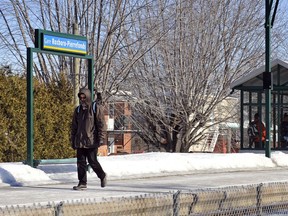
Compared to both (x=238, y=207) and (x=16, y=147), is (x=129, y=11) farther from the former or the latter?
(x=238, y=207)

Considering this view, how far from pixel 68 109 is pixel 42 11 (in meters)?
5.93

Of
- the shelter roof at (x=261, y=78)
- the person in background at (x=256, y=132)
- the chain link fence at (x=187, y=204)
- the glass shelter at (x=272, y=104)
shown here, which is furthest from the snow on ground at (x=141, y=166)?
the shelter roof at (x=261, y=78)

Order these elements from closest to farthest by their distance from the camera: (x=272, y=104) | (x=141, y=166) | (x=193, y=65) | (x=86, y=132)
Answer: (x=86, y=132) → (x=141, y=166) → (x=272, y=104) → (x=193, y=65)

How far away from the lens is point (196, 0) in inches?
1280

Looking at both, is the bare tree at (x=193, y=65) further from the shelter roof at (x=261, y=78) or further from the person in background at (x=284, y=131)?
the person in background at (x=284, y=131)

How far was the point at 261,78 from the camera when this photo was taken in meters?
29.3

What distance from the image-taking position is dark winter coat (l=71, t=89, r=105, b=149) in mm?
13297

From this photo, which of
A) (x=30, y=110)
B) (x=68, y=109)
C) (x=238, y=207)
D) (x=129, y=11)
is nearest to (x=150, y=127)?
(x=129, y=11)

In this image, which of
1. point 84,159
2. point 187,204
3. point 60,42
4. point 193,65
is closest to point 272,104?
point 193,65

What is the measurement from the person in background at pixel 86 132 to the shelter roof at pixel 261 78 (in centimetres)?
1606

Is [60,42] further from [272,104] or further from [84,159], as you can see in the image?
[272,104]

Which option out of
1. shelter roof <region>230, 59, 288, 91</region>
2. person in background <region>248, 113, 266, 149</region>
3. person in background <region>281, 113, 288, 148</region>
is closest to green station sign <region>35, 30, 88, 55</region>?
shelter roof <region>230, 59, 288, 91</region>

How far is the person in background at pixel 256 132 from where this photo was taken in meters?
29.0

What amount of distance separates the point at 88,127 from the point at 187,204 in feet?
12.9
